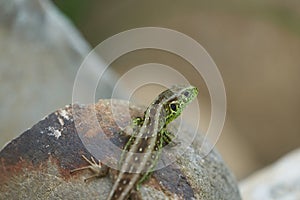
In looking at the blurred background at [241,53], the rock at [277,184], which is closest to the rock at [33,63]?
the rock at [277,184]

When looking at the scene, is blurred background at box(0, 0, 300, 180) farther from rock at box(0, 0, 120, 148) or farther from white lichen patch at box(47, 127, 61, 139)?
white lichen patch at box(47, 127, 61, 139)

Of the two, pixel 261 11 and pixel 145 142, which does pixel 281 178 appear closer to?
pixel 145 142

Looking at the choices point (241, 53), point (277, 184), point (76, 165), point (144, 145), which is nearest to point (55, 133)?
point (76, 165)

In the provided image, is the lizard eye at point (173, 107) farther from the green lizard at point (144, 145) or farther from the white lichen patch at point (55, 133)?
the white lichen patch at point (55, 133)

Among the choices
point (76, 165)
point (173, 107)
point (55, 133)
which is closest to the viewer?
point (76, 165)

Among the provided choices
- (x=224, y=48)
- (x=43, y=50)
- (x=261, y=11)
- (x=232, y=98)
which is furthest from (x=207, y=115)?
(x=43, y=50)

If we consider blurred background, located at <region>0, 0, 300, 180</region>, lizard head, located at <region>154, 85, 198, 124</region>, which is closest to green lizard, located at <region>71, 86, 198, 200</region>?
lizard head, located at <region>154, 85, 198, 124</region>

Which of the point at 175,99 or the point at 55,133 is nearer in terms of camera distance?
the point at 55,133

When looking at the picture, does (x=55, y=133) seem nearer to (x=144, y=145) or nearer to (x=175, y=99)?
(x=144, y=145)
